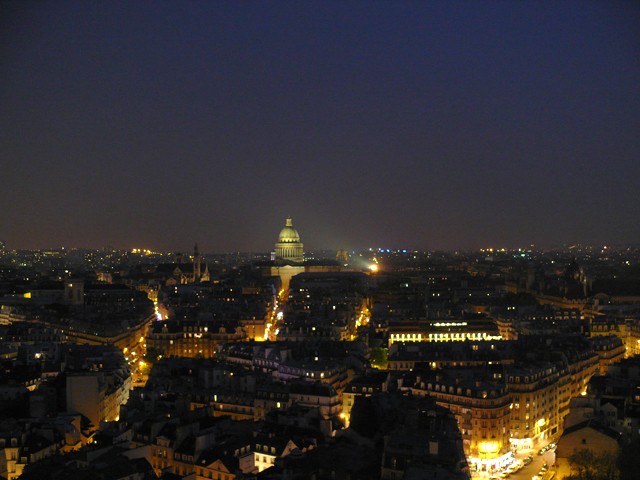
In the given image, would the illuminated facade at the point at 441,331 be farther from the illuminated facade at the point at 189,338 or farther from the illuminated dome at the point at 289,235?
the illuminated dome at the point at 289,235

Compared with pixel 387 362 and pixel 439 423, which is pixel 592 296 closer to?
pixel 387 362

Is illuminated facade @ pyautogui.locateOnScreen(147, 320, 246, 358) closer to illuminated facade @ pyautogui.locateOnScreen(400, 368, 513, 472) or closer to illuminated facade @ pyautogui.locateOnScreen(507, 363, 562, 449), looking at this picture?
illuminated facade @ pyautogui.locateOnScreen(400, 368, 513, 472)

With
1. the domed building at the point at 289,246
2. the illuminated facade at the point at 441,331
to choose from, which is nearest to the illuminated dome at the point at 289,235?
the domed building at the point at 289,246

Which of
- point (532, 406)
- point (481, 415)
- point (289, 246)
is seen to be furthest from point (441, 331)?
point (289, 246)

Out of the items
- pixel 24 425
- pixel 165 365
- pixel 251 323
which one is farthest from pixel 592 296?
pixel 24 425

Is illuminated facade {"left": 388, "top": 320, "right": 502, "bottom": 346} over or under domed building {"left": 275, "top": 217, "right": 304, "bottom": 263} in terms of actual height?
under

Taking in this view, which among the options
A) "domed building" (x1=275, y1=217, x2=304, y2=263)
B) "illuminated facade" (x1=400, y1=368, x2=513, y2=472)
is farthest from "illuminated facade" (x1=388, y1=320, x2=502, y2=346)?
"domed building" (x1=275, y1=217, x2=304, y2=263)

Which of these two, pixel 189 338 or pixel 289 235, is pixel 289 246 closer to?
pixel 289 235
